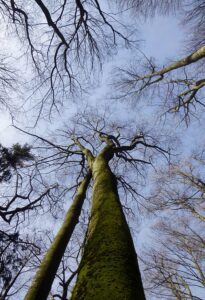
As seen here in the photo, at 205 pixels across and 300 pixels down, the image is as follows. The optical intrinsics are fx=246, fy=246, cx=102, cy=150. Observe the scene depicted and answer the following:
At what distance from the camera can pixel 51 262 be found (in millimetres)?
3176

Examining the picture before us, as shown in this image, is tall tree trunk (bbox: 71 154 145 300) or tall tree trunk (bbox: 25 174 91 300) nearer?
tall tree trunk (bbox: 71 154 145 300)

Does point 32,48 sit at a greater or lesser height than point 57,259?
greater

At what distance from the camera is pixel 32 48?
561 centimetres

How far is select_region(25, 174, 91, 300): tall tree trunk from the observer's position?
277 centimetres

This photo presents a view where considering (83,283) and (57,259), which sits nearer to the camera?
(83,283)

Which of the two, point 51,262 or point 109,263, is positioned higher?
point 51,262

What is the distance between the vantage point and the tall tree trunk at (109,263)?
1.41 metres

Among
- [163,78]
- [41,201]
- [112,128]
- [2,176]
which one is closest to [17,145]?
[2,176]

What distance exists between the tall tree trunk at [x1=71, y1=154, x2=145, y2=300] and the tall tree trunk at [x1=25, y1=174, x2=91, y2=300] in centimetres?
102

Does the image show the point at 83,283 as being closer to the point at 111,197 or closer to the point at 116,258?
the point at 116,258

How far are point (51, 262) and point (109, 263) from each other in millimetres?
1763

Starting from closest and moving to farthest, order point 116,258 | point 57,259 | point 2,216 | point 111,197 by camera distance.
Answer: point 116,258 < point 111,197 < point 57,259 < point 2,216

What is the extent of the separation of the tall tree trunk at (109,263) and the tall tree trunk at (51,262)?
1023 mm

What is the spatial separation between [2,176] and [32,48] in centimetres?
405
